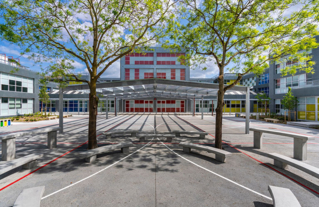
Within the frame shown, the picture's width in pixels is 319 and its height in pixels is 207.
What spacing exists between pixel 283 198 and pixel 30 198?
17.5 ft

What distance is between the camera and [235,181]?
4.21 m

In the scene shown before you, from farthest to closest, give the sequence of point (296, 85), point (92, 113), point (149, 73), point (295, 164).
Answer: point (149, 73) < point (296, 85) < point (92, 113) < point (295, 164)

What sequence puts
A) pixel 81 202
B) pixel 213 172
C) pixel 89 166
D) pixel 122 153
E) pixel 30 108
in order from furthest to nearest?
pixel 30 108, pixel 122 153, pixel 89 166, pixel 213 172, pixel 81 202

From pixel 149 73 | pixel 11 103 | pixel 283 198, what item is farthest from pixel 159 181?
pixel 149 73

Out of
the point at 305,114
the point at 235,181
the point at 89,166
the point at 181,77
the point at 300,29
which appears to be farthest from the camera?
the point at 181,77

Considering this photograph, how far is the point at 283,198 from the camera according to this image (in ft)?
9.73

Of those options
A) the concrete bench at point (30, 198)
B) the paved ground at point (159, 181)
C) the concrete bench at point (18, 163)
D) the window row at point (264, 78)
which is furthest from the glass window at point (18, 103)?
the window row at point (264, 78)

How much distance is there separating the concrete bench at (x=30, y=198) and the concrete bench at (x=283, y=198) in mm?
4857

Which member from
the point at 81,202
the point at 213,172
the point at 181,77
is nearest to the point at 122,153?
the point at 81,202

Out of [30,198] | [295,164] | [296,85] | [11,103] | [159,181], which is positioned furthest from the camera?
[296,85]

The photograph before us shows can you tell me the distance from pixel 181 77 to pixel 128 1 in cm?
3231

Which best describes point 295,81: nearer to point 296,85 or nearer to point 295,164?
point 296,85

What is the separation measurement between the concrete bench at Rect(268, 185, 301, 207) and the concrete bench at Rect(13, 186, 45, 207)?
15.9 feet

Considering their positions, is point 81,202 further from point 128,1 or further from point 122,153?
point 128,1
